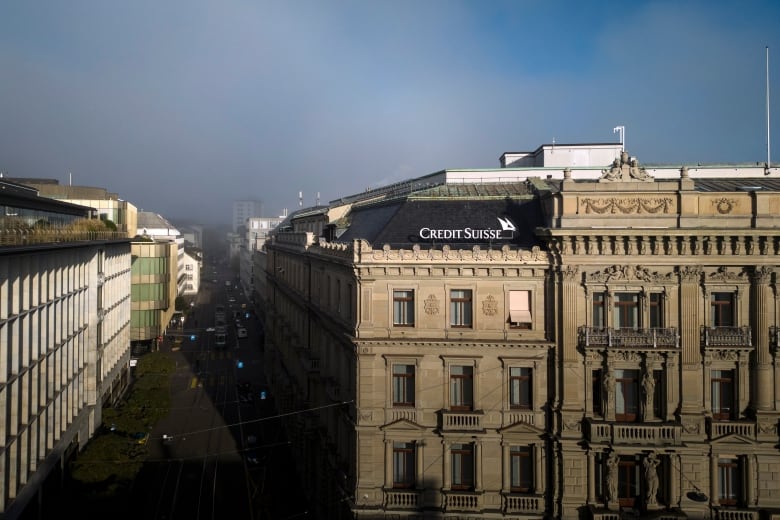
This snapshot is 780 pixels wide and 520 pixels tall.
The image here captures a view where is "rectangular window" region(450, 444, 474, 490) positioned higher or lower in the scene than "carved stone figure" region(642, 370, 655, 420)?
lower

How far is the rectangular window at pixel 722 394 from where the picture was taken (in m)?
31.7

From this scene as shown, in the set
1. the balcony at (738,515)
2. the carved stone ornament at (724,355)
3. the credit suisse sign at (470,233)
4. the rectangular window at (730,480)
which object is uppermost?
the credit suisse sign at (470,233)

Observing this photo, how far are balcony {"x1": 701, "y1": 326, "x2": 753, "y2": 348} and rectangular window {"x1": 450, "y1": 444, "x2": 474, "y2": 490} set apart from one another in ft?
45.0

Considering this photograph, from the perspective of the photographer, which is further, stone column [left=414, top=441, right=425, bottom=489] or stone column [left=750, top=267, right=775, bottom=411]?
stone column [left=414, top=441, right=425, bottom=489]

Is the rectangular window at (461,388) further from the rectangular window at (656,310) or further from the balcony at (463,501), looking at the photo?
the rectangular window at (656,310)

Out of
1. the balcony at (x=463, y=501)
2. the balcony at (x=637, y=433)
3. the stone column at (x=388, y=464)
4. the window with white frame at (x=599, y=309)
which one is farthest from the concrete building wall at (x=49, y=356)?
the balcony at (x=637, y=433)

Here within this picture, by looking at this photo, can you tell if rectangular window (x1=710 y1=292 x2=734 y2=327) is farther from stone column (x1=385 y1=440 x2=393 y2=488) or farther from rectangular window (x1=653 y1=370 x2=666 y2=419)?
stone column (x1=385 y1=440 x2=393 y2=488)

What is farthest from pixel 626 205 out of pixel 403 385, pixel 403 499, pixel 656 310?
pixel 403 499

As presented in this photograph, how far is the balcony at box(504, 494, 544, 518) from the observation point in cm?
3161

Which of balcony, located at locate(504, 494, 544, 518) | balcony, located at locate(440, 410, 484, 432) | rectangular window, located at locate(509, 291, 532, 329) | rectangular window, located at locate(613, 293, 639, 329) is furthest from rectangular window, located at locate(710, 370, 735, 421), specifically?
balcony, located at locate(440, 410, 484, 432)

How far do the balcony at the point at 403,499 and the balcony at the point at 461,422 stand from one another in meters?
3.81

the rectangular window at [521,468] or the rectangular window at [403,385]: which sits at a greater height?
the rectangular window at [403,385]

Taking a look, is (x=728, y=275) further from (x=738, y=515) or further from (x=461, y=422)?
(x=461, y=422)

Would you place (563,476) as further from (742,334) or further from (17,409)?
(17,409)
